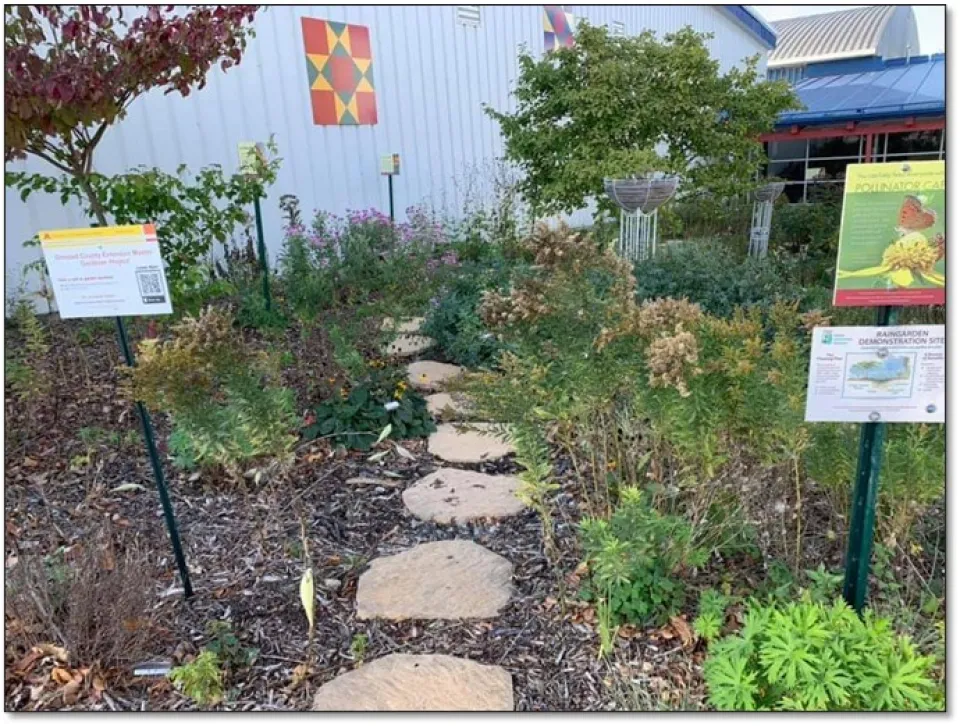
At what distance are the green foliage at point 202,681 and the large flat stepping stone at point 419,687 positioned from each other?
0.84 feet

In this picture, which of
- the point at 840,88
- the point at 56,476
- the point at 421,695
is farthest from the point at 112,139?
the point at 840,88

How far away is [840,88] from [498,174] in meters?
7.30

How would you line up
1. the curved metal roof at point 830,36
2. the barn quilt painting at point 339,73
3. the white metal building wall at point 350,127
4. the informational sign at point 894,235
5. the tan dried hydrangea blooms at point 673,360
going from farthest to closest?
1. the curved metal roof at point 830,36
2. the barn quilt painting at point 339,73
3. the white metal building wall at point 350,127
4. the tan dried hydrangea blooms at point 673,360
5. the informational sign at point 894,235

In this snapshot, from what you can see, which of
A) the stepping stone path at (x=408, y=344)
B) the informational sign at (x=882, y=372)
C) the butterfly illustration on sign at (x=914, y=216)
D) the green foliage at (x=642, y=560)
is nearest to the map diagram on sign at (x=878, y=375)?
the informational sign at (x=882, y=372)

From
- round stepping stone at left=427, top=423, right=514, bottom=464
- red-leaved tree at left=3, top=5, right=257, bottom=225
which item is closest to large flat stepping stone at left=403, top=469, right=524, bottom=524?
round stepping stone at left=427, top=423, right=514, bottom=464

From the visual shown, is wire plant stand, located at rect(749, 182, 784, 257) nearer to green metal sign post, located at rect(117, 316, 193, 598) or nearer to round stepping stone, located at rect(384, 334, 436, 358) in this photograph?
round stepping stone, located at rect(384, 334, 436, 358)

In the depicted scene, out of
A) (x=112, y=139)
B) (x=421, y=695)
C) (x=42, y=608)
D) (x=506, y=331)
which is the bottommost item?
(x=421, y=695)

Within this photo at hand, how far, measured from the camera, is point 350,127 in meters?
7.61

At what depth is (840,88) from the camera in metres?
12.8

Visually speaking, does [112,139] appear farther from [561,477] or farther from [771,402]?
[771,402]

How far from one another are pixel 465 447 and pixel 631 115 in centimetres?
446

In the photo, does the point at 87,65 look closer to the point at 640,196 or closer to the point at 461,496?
the point at 461,496

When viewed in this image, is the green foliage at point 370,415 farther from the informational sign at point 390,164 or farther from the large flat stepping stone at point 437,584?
the informational sign at point 390,164

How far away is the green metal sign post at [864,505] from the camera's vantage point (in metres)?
1.66
